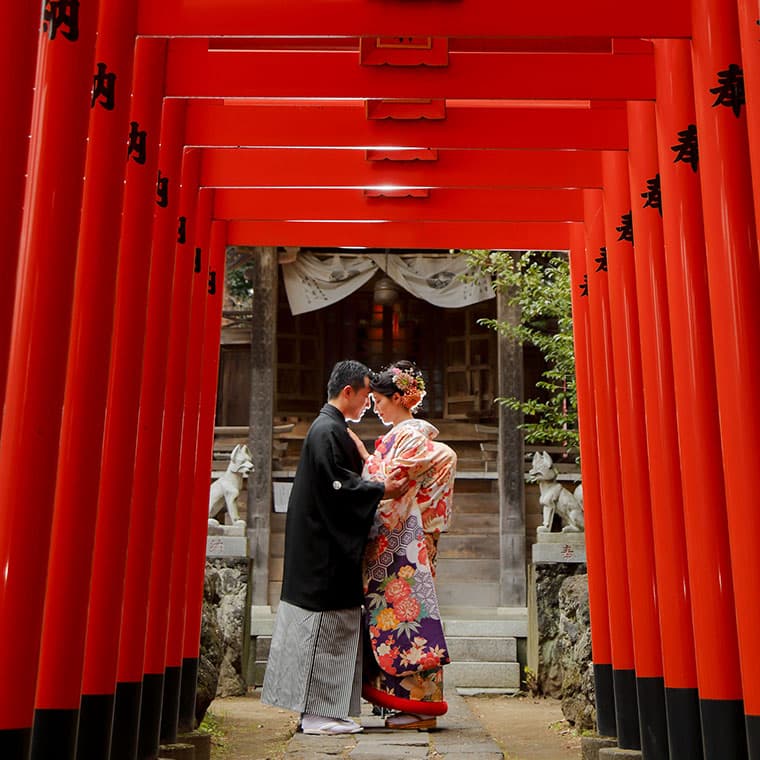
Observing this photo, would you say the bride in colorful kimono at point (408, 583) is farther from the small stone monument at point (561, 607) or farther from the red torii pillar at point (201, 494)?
the small stone monument at point (561, 607)

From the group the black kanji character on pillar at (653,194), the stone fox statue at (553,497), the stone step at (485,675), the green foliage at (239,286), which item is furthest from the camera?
the green foliage at (239,286)

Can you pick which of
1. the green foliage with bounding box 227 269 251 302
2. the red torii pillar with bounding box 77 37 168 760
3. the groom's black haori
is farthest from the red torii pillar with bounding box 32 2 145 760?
the green foliage with bounding box 227 269 251 302

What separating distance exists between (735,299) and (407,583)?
→ 9.66 ft

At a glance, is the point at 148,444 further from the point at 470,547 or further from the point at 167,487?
the point at 470,547

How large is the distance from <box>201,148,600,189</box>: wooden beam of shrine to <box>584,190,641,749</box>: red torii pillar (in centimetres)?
54

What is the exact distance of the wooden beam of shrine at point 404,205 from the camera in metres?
6.52

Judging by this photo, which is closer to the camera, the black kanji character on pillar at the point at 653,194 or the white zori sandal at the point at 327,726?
the black kanji character on pillar at the point at 653,194

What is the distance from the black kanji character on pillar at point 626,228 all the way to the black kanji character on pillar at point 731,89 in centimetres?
150

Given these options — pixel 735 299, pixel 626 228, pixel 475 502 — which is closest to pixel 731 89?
pixel 735 299

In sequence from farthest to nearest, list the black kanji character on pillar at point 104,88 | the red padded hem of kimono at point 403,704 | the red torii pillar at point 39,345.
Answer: the red padded hem of kimono at point 403,704
the black kanji character on pillar at point 104,88
the red torii pillar at point 39,345

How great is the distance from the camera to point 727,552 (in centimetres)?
380

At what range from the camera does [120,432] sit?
165 inches

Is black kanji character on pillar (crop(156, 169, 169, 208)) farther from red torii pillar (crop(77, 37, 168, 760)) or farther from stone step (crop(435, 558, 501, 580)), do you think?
stone step (crop(435, 558, 501, 580))

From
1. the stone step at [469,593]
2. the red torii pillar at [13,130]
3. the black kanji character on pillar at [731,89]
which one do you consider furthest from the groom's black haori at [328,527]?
the stone step at [469,593]
